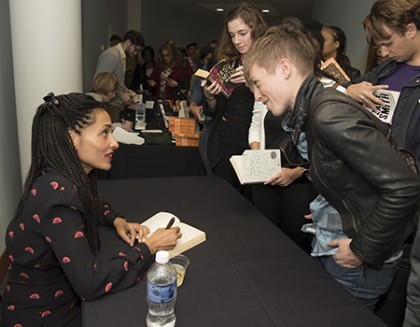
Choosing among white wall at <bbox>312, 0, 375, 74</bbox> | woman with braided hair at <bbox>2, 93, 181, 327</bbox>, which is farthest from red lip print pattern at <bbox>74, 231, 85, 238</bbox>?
white wall at <bbox>312, 0, 375, 74</bbox>

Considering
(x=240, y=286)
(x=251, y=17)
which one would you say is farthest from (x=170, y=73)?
(x=240, y=286)

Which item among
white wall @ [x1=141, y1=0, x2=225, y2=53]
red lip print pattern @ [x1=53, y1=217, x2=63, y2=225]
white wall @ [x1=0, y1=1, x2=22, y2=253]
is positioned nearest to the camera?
red lip print pattern @ [x1=53, y1=217, x2=63, y2=225]

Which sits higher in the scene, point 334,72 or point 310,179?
point 334,72

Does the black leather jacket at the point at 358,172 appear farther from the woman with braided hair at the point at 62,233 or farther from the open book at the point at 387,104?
the open book at the point at 387,104

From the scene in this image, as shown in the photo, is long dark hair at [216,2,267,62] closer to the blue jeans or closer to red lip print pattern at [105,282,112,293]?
the blue jeans

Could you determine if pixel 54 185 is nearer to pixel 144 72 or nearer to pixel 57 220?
pixel 57 220

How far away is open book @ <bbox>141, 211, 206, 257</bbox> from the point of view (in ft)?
4.41

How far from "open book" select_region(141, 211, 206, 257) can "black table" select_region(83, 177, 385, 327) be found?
0.03 meters

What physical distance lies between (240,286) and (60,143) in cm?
75

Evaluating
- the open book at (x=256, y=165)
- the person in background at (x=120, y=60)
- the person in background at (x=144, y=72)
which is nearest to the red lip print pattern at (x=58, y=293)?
the open book at (x=256, y=165)

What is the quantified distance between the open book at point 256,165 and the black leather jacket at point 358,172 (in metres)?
0.58

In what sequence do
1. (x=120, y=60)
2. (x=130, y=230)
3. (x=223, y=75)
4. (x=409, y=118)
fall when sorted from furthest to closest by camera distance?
(x=120, y=60) → (x=223, y=75) → (x=409, y=118) → (x=130, y=230)

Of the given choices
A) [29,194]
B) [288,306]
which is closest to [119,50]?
[29,194]

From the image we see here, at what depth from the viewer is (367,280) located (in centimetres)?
119
